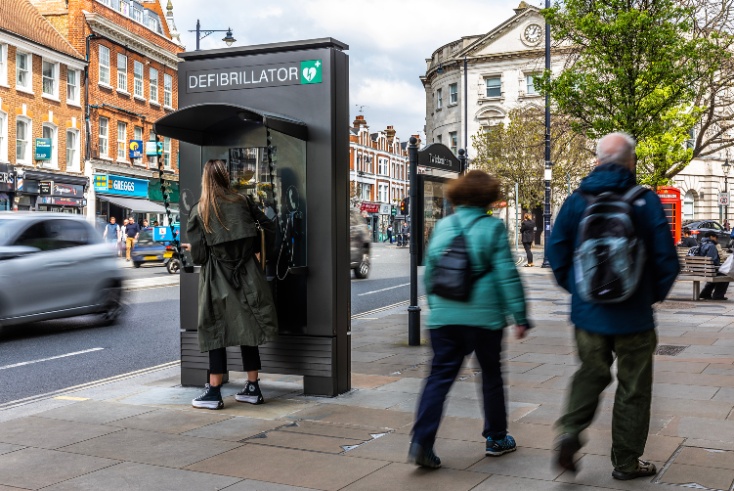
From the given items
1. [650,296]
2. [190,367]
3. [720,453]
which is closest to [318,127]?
[190,367]

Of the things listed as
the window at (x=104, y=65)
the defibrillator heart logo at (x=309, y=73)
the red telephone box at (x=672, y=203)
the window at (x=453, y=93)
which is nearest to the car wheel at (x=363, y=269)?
the red telephone box at (x=672, y=203)

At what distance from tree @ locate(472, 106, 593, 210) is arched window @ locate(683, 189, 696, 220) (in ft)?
34.4

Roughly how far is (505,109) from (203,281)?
54.8 metres

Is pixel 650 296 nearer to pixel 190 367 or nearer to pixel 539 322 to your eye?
pixel 190 367

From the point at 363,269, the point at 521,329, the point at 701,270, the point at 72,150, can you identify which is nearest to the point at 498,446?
the point at 521,329

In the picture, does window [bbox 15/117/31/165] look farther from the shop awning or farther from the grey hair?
the grey hair

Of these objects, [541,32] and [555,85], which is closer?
[555,85]

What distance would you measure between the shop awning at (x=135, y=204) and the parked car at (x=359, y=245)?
18.9 m

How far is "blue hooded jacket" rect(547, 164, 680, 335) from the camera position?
14.1 ft

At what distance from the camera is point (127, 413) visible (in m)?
6.22

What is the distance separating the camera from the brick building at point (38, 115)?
3284 cm

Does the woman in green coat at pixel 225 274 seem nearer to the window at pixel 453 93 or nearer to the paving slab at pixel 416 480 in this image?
the paving slab at pixel 416 480

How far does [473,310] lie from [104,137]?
124ft

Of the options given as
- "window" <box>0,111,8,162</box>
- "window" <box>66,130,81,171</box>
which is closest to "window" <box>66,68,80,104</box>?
"window" <box>66,130,81,171</box>
